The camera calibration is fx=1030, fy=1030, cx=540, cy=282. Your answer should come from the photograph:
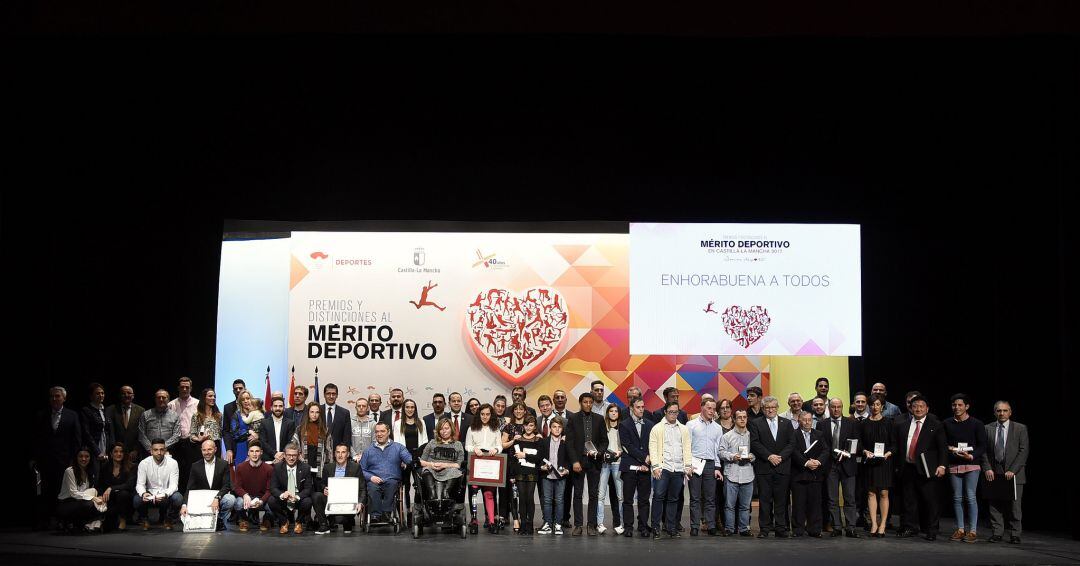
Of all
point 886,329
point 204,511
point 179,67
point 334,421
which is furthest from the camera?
point 886,329

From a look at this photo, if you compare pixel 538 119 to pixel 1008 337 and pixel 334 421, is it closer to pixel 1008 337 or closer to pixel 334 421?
pixel 334 421

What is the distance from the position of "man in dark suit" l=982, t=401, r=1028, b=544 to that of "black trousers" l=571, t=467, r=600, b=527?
3.29 m

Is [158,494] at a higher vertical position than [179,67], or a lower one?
lower

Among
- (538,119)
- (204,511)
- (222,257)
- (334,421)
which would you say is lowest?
(204,511)

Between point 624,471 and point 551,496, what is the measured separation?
671 millimetres

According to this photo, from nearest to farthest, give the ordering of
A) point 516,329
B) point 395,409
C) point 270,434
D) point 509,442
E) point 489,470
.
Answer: point 489,470 < point 509,442 < point 270,434 < point 395,409 < point 516,329

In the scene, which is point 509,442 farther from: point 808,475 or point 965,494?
point 965,494

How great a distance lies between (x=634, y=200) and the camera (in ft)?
34.9

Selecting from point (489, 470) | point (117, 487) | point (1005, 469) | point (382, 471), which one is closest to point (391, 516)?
point (382, 471)

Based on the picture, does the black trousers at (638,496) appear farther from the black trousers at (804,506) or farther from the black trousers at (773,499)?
the black trousers at (804,506)

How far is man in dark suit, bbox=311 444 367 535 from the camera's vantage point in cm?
884

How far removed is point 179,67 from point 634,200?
4.72 meters

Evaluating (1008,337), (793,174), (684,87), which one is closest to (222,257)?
(684,87)

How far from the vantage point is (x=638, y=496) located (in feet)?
28.9
